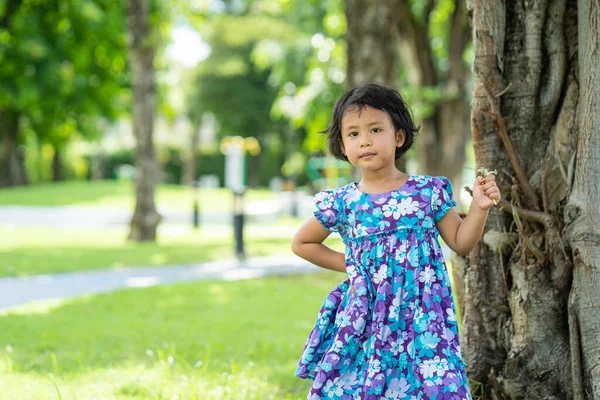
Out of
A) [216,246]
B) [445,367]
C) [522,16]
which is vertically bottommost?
[216,246]

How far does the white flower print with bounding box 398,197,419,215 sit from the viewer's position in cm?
321

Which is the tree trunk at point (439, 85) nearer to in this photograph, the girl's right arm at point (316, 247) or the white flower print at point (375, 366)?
the girl's right arm at point (316, 247)

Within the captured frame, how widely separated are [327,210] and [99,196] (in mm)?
28385

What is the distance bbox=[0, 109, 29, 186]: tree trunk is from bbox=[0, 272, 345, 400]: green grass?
75.8 ft

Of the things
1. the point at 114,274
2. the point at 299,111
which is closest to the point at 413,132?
the point at 114,274

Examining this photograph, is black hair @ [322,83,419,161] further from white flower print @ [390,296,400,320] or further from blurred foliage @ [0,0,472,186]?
blurred foliage @ [0,0,472,186]

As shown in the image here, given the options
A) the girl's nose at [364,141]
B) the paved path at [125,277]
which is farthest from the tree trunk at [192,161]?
the girl's nose at [364,141]

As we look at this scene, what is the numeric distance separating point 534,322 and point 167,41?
23939 millimetres

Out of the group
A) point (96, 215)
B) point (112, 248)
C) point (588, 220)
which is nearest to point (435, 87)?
point (112, 248)

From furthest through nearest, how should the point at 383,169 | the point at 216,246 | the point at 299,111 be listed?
the point at 299,111
the point at 216,246
the point at 383,169

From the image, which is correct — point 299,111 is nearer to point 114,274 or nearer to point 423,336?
point 114,274

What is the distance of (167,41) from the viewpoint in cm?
2655

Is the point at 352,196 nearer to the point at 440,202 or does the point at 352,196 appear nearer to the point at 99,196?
the point at 440,202

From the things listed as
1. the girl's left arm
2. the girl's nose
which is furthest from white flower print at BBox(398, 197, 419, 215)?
the girl's nose
